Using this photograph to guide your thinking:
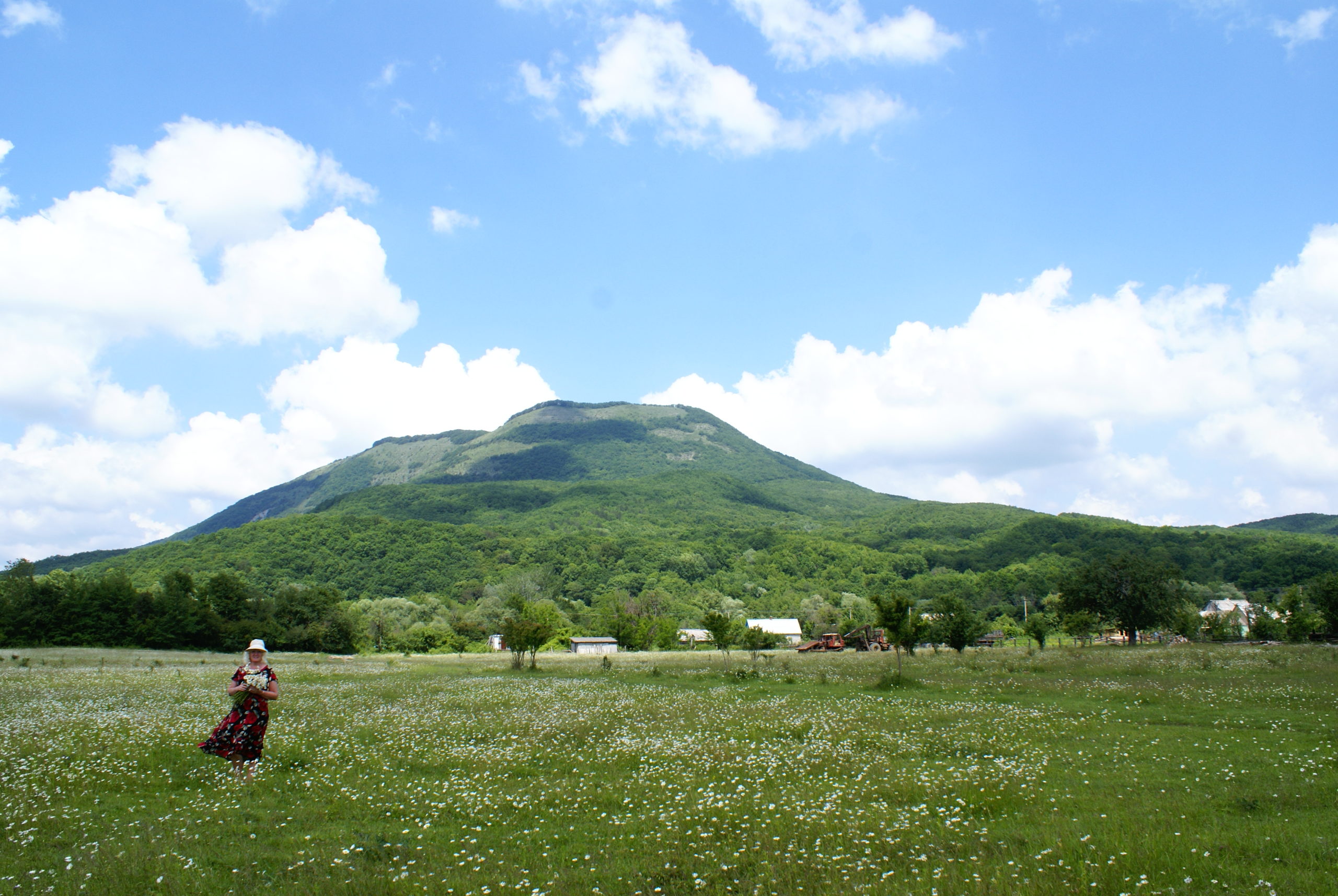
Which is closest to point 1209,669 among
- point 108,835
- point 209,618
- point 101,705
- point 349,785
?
point 349,785

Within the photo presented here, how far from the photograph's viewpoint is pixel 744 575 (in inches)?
6378

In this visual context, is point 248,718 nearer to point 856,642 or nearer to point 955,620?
point 955,620

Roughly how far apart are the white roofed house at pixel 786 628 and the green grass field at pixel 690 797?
94.2m

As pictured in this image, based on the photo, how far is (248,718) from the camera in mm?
12688

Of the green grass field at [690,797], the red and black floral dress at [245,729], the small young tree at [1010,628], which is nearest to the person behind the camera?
the green grass field at [690,797]

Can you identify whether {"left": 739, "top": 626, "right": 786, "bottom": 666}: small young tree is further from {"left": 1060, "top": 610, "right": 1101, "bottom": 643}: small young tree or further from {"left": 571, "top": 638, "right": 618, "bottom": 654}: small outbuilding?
{"left": 1060, "top": 610, "right": 1101, "bottom": 643}: small young tree

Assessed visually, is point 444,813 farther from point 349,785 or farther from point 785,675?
point 785,675

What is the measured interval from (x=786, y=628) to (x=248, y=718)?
114 metres

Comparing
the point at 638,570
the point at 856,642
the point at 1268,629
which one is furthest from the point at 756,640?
the point at 638,570

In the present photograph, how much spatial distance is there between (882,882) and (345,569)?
157 metres

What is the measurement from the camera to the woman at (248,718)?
12.1 metres

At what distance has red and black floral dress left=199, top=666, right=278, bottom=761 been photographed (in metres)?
12.3

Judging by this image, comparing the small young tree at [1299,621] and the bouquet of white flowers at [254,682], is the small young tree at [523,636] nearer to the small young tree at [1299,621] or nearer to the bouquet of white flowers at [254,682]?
the bouquet of white flowers at [254,682]

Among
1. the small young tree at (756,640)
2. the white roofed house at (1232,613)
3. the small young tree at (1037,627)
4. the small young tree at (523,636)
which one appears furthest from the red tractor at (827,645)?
the white roofed house at (1232,613)
